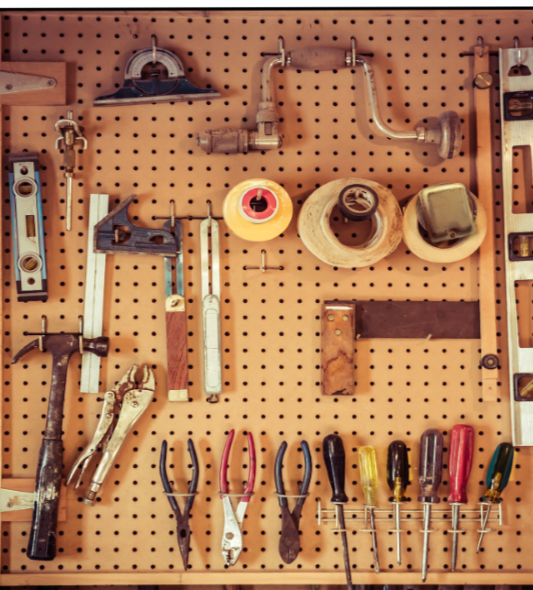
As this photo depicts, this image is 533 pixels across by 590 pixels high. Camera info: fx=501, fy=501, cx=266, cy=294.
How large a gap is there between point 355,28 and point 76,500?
73.9 inches

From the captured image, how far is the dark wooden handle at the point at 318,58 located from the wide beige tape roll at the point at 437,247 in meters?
0.52

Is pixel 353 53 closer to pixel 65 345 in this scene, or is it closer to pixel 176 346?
pixel 176 346

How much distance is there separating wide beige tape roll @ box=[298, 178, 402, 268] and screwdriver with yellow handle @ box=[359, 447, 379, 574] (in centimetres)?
63

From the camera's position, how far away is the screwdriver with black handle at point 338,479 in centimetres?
163

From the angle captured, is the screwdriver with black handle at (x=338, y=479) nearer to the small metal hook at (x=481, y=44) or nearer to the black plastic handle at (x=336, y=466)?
the black plastic handle at (x=336, y=466)

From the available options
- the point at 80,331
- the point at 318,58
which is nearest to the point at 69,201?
the point at 80,331

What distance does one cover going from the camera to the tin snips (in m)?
1.64

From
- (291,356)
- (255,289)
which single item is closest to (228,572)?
(291,356)

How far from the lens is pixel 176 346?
66.1 inches

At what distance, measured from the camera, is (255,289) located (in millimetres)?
1723

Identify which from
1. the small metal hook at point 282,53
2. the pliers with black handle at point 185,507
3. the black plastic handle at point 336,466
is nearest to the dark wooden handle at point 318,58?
the small metal hook at point 282,53

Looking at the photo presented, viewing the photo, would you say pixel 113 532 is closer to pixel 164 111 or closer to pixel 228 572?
pixel 228 572

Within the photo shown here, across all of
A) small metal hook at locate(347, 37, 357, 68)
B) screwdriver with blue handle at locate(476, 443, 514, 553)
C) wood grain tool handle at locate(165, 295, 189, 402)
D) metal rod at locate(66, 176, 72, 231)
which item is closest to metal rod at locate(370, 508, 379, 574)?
screwdriver with blue handle at locate(476, 443, 514, 553)

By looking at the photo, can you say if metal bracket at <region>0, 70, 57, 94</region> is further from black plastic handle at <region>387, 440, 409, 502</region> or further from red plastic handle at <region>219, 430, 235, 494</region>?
black plastic handle at <region>387, 440, 409, 502</region>
